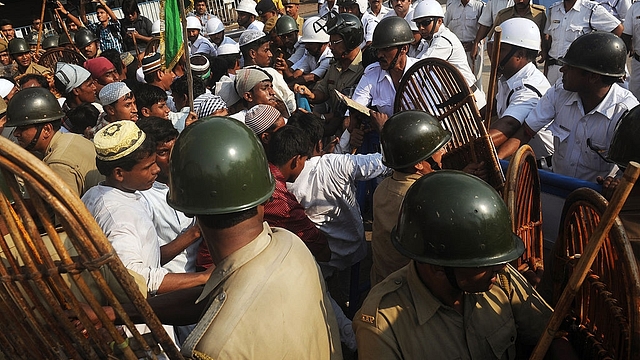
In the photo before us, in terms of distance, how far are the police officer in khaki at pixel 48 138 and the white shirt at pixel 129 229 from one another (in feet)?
3.29

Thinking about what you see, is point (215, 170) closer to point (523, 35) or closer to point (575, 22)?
point (523, 35)

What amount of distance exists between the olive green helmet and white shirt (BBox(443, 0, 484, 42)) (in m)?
6.38

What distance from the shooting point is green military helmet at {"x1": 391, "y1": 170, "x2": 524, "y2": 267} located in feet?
5.67

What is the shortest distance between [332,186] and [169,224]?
1.12 metres

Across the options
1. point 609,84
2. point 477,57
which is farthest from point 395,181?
point 477,57

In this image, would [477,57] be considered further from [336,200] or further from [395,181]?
[395,181]

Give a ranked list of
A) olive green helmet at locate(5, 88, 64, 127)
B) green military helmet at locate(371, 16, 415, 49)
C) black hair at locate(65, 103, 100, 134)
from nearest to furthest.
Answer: olive green helmet at locate(5, 88, 64, 127) < green military helmet at locate(371, 16, 415, 49) < black hair at locate(65, 103, 100, 134)

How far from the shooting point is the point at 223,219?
1.76 meters

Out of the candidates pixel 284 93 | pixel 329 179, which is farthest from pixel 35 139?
pixel 284 93

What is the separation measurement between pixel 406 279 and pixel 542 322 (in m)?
0.55

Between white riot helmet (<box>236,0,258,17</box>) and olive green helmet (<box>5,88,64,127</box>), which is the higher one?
olive green helmet (<box>5,88,64,127</box>)

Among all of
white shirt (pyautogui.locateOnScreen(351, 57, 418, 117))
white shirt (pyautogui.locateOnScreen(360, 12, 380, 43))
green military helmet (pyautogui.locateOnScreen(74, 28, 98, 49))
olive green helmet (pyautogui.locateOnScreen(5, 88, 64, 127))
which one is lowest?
green military helmet (pyautogui.locateOnScreen(74, 28, 98, 49))

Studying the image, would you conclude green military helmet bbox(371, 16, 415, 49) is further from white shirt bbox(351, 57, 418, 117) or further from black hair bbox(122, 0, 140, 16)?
black hair bbox(122, 0, 140, 16)

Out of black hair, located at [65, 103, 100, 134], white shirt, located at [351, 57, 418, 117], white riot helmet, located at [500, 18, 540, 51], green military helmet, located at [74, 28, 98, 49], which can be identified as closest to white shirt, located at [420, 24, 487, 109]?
white shirt, located at [351, 57, 418, 117]
